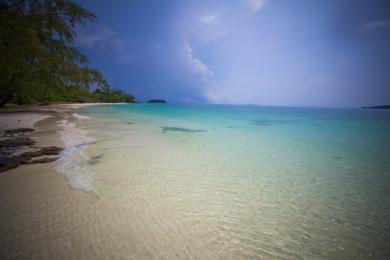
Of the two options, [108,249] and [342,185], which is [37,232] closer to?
[108,249]

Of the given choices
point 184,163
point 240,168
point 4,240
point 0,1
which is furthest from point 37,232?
point 0,1

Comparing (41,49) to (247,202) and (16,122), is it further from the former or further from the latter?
(16,122)

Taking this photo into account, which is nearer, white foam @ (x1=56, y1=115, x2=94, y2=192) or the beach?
the beach

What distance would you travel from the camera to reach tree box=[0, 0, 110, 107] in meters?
6.19

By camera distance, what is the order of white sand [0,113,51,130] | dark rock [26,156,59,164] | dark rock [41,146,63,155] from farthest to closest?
white sand [0,113,51,130] < dark rock [41,146,63,155] < dark rock [26,156,59,164]

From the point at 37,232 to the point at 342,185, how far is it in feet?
28.2

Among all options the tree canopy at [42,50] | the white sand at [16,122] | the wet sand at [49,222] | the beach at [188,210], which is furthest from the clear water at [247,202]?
the white sand at [16,122]

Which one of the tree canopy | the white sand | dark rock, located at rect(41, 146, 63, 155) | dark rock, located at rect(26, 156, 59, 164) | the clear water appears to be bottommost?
the clear water

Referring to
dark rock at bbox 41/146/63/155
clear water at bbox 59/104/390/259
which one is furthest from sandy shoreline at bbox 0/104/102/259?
dark rock at bbox 41/146/63/155

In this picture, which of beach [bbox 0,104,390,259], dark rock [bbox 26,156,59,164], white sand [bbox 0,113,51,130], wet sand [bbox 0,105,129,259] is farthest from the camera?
white sand [bbox 0,113,51,130]

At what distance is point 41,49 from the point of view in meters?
6.71

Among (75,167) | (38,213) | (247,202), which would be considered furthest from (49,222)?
(247,202)

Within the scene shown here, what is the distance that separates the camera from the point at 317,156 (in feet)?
35.6

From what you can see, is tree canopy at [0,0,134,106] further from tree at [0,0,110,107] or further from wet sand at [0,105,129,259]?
wet sand at [0,105,129,259]
